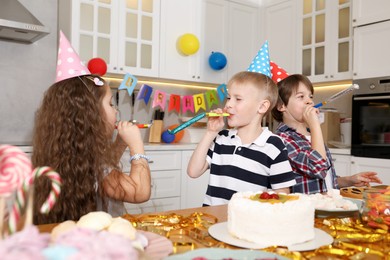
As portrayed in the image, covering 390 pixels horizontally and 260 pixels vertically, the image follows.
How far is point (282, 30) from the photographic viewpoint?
3.73 m

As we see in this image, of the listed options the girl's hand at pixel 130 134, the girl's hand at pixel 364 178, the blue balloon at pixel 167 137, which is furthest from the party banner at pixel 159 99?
the girl's hand at pixel 364 178

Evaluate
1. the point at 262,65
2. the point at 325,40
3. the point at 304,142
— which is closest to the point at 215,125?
the point at 262,65

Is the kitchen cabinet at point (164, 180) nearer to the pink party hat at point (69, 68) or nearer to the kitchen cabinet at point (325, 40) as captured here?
the kitchen cabinet at point (325, 40)

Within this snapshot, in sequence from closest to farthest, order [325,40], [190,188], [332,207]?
[332,207] → [190,188] → [325,40]

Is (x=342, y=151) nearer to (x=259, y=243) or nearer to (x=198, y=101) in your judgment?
(x=198, y=101)

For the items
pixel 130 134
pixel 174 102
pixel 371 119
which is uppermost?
pixel 174 102

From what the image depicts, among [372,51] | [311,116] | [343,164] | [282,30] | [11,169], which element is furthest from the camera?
[282,30]

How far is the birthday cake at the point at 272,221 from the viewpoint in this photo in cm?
79

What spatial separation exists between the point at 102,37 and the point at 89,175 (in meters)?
1.99

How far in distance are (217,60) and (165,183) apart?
1.19 metres

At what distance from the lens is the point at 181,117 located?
3.72m

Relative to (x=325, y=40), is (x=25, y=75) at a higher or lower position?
lower

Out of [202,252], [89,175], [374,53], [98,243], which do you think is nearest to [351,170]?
[374,53]

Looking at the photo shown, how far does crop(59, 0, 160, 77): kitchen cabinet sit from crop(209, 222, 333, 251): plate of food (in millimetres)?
2402
